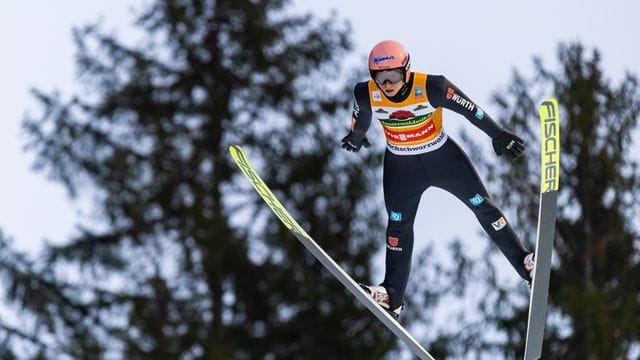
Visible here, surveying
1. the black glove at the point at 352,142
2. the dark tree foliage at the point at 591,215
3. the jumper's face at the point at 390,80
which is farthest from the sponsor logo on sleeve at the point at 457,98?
the dark tree foliage at the point at 591,215

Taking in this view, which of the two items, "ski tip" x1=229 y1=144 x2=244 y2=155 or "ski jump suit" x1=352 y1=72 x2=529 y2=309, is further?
"ski tip" x1=229 y1=144 x2=244 y2=155

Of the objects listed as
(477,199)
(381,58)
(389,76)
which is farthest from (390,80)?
(477,199)

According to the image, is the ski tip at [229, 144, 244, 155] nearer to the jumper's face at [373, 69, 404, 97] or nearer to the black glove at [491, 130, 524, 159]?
the jumper's face at [373, 69, 404, 97]

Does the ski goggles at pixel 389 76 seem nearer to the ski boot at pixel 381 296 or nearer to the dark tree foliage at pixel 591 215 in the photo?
the ski boot at pixel 381 296

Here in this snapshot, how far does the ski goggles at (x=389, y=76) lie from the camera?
21.6ft

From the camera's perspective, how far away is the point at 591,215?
→ 53.4 ft

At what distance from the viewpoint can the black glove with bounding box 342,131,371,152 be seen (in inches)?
280

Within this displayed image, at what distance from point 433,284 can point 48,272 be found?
5568mm

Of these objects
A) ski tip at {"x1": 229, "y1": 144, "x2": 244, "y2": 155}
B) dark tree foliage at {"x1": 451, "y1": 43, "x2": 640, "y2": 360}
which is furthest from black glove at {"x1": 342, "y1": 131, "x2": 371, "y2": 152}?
dark tree foliage at {"x1": 451, "y1": 43, "x2": 640, "y2": 360}

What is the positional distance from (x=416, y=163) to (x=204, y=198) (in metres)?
11.4

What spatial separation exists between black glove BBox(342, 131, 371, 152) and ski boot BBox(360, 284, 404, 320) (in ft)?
2.52

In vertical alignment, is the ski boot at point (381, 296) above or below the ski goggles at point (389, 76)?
below

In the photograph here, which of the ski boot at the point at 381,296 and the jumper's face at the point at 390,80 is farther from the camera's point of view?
the ski boot at the point at 381,296

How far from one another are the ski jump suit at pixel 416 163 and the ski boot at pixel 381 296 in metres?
0.05
